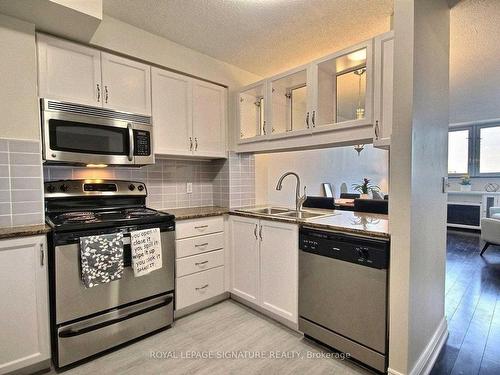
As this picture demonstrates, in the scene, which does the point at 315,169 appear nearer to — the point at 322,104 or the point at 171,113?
the point at 322,104

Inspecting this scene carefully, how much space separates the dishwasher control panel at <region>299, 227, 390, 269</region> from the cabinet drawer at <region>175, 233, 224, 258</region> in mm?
897

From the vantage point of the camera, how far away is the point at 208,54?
2576 mm

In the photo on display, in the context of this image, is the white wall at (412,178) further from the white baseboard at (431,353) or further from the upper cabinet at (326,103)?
the upper cabinet at (326,103)

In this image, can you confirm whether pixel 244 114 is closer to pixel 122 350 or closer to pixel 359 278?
pixel 359 278

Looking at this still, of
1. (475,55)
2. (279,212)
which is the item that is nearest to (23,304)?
(279,212)

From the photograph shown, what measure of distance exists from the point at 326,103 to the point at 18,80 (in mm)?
2105

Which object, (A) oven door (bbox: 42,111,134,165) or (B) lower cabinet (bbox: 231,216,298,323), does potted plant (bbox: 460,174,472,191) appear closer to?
(B) lower cabinet (bbox: 231,216,298,323)

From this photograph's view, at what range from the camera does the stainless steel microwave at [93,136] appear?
1.77m

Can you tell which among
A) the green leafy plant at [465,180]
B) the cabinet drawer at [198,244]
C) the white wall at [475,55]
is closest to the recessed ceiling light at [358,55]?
the white wall at [475,55]

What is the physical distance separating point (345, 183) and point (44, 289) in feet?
19.1

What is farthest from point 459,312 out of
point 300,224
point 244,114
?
point 244,114

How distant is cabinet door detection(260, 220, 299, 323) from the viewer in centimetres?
200

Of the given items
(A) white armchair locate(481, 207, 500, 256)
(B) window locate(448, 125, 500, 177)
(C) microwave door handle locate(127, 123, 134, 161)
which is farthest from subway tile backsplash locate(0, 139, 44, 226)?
(B) window locate(448, 125, 500, 177)

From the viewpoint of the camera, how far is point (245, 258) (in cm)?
243
